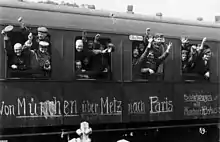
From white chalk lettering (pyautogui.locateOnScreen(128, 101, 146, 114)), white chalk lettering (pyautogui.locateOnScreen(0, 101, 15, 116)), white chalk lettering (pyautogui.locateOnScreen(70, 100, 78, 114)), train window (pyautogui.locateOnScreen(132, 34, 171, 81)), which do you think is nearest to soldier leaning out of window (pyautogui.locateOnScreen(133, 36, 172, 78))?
train window (pyautogui.locateOnScreen(132, 34, 171, 81))

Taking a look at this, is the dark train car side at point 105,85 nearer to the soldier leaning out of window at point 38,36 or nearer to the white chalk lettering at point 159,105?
the white chalk lettering at point 159,105

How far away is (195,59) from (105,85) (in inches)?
86.7

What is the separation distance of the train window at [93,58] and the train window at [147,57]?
60 cm

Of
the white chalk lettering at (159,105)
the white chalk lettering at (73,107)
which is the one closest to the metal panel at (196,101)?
the white chalk lettering at (159,105)

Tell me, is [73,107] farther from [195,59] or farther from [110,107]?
[195,59]

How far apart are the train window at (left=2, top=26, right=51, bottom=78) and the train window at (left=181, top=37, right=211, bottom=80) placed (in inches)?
119

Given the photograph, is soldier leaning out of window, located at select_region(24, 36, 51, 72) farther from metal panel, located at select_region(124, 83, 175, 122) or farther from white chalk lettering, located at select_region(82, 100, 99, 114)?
metal panel, located at select_region(124, 83, 175, 122)

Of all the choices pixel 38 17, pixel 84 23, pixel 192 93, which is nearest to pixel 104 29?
pixel 84 23

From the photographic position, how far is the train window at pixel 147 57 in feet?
28.3

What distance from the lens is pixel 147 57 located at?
866 cm

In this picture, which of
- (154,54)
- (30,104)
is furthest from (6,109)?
(154,54)

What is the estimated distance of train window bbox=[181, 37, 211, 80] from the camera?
9.30 metres

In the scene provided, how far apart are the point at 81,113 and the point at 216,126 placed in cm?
352

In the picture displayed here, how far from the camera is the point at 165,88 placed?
901 cm
